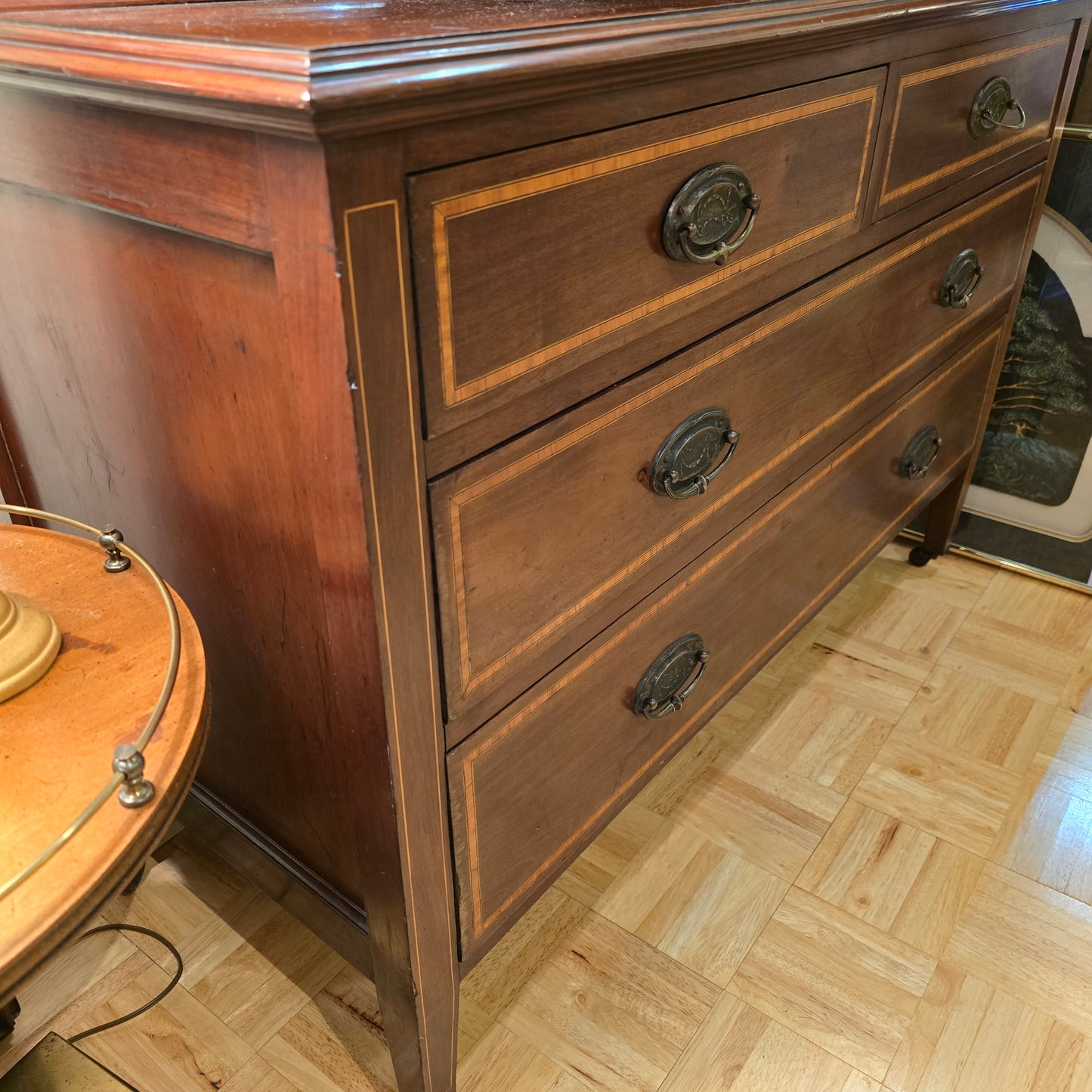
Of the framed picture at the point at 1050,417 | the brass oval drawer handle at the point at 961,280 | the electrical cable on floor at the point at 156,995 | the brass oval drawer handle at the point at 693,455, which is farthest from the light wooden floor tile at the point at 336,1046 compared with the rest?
the framed picture at the point at 1050,417

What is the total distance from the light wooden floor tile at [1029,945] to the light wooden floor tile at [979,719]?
0.61 ft

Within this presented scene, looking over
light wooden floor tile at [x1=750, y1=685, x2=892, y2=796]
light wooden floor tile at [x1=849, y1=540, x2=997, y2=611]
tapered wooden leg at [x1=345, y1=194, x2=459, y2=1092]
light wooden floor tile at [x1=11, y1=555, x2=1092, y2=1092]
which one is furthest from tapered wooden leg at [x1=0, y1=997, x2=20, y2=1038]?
light wooden floor tile at [x1=849, y1=540, x2=997, y2=611]

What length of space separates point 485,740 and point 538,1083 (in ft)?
1.26

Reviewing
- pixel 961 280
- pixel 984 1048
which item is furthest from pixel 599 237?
pixel 984 1048

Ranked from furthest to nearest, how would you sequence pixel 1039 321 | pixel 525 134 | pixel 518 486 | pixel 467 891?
pixel 1039 321 → pixel 467 891 → pixel 518 486 → pixel 525 134

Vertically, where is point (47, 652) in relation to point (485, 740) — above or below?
above

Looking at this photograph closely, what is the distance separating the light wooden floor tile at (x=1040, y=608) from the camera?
136 centimetres

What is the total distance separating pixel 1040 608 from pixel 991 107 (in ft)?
2.49

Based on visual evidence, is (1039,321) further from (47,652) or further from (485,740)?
(47,652)

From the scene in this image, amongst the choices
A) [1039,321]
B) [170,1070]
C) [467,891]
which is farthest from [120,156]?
[1039,321]

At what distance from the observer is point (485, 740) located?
641mm

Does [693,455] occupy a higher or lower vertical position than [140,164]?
lower

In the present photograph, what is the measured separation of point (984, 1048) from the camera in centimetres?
86

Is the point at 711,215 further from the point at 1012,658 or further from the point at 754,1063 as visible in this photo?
the point at 1012,658
